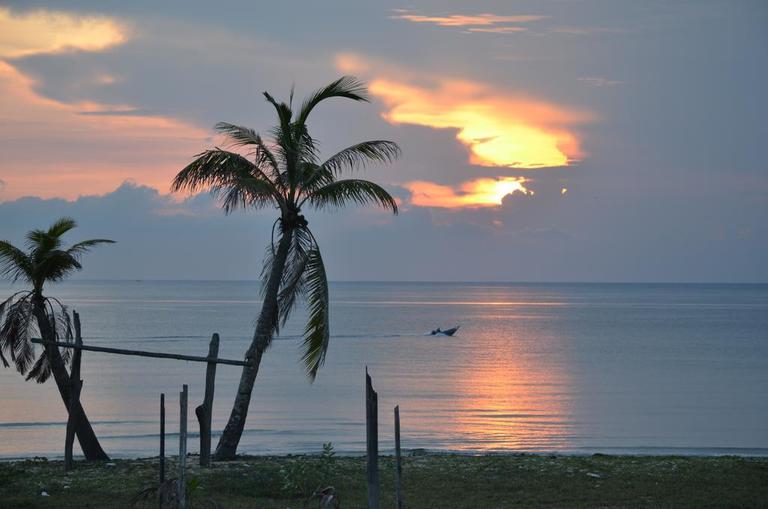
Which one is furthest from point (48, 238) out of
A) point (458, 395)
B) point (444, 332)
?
point (444, 332)

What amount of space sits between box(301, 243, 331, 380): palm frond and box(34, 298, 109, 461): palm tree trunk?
496 cm

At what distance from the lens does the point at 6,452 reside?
26.7 meters

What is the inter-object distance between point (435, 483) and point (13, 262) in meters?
9.63

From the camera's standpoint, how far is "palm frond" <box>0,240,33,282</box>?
63.1 feet

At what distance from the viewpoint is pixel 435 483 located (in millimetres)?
17219

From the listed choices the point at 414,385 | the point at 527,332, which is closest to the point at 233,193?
the point at 414,385

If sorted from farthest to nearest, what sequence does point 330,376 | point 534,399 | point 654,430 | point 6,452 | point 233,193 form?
point 330,376 → point 534,399 → point 654,430 → point 6,452 → point 233,193

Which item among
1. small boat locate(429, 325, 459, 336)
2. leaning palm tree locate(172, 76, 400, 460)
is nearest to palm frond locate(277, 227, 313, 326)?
leaning palm tree locate(172, 76, 400, 460)

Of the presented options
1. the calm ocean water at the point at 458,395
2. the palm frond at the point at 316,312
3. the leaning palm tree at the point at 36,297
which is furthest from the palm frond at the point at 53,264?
the calm ocean water at the point at 458,395

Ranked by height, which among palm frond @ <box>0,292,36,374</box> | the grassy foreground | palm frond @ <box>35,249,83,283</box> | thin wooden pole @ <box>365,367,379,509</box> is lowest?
the grassy foreground

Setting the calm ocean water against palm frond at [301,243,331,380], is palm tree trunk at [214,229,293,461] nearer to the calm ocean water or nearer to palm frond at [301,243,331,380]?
palm frond at [301,243,331,380]

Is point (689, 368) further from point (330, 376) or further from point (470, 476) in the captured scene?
point (470, 476)

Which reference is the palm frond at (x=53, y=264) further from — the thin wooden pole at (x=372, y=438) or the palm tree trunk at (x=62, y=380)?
the thin wooden pole at (x=372, y=438)

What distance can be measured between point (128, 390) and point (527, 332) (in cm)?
5857
